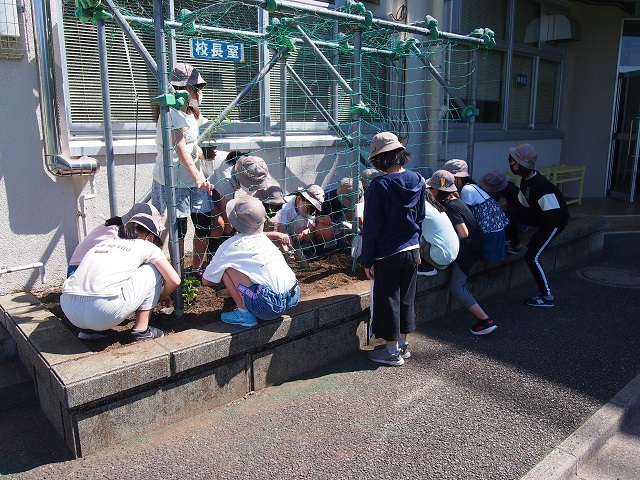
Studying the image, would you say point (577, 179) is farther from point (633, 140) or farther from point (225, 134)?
point (225, 134)

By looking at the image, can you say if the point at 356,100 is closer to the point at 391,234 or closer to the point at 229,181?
the point at 391,234

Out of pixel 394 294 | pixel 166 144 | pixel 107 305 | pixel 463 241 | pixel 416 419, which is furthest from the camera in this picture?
pixel 463 241

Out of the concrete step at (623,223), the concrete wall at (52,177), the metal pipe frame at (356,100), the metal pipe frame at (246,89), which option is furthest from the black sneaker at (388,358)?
the concrete step at (623,223)

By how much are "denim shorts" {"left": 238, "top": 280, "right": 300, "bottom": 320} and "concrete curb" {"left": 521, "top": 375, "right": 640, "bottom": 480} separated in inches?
65.0

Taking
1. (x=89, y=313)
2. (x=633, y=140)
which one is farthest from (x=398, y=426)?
(x=633, y=140)

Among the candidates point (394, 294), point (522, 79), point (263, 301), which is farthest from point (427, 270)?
point (522, 79)

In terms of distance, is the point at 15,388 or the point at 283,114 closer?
the point at 15,388

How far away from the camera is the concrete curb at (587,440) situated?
2.86m

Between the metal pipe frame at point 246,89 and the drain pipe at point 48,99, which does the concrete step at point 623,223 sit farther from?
the drain pipe at point 48,99

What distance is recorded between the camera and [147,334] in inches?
135

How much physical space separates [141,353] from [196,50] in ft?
11.3

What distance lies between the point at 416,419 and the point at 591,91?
910cm

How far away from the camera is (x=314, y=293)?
169 inches

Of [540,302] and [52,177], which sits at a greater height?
[52,177]
